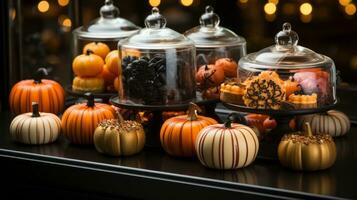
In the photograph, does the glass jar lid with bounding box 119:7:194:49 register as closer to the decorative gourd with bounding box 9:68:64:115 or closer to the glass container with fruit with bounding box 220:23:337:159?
the glass container with fruit with bounding box 220:23:337:159

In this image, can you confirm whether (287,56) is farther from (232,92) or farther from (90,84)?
(90,84)

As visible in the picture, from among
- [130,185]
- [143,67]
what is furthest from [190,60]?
[130,185]

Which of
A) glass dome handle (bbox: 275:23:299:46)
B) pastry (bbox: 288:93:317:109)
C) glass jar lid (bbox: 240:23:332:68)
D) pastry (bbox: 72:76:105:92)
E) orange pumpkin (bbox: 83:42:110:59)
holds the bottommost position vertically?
pastry (bbox: 72:76:105:92)

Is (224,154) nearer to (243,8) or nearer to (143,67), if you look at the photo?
(143,67)

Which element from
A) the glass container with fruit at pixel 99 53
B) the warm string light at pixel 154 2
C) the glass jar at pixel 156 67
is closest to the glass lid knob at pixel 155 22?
the glass jar at pixel 156 67

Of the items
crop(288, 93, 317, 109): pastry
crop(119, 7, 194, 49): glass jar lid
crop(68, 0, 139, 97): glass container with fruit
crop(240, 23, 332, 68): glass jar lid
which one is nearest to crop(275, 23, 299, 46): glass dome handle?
crop(240, 23, 332, 68): glass jar lid

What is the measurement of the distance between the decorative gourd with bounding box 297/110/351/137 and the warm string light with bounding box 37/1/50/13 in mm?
1065

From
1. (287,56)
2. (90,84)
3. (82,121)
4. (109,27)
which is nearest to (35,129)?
(82,121)

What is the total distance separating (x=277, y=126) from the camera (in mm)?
1792

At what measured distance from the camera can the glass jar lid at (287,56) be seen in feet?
5.74

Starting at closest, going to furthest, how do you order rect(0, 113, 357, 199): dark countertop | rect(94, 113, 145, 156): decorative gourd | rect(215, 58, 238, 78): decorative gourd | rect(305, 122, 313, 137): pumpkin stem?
rect(0, 113, 357, 199): dark countertop
rect(305, 122, 313, 137): pumpkin stem
rect(94, 113, 145, 156): decorative gourd
rect(215, 58, 238, 78): decorative gourd

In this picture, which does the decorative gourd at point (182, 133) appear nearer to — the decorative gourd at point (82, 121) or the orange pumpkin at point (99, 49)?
→ the decorative gourd at point (82, 121)

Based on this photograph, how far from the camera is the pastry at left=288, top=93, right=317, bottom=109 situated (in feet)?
5.60

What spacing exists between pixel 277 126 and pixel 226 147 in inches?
9.1
